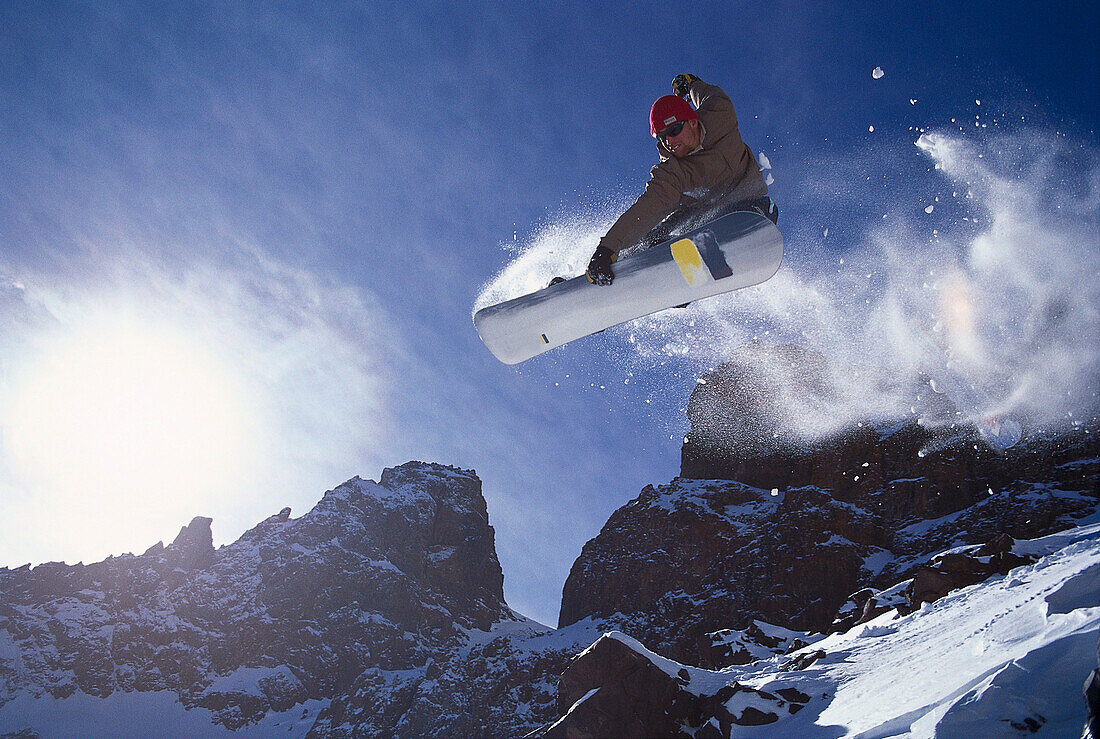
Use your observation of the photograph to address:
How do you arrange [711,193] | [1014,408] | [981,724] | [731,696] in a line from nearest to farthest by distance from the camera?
[711,193], [981,724], [731,696], [1014,408]

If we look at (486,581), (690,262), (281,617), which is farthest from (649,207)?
(486,581)

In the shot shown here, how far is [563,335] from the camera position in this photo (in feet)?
22.5

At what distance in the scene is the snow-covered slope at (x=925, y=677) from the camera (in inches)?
325

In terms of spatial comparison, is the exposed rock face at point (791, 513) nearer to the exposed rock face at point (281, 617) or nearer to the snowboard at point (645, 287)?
the exposed rock face at point (281, 617)

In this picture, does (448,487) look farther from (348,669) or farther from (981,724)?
(981,724)

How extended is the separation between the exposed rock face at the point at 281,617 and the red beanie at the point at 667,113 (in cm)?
9068

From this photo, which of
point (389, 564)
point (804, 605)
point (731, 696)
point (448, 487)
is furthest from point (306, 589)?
point (731, 696)

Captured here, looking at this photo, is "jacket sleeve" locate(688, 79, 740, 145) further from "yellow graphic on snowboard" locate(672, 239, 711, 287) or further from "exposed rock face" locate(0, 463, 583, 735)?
"exposed rock face" locate(0, 463, 583, 735)

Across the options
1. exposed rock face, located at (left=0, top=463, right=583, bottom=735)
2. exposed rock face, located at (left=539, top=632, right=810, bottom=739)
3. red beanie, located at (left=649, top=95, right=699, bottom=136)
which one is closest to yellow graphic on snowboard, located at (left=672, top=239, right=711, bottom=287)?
red beanie, located at (left=649, top=95, right=699, bottom=136)

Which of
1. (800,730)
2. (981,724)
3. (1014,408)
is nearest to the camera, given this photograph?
(981,724)

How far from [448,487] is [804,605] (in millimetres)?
82849

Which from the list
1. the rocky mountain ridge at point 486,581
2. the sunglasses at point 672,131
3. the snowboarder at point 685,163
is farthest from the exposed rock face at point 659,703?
the rocky mountain ridge at point 486,581

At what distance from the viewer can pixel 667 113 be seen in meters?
5.19

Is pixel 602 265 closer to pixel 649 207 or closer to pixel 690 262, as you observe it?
pixel 649 207
